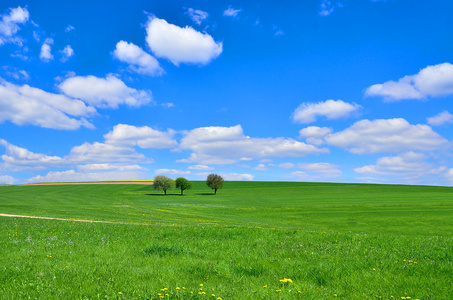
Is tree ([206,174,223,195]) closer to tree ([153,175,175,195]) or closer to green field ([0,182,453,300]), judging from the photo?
tree ([153,175,175,195])

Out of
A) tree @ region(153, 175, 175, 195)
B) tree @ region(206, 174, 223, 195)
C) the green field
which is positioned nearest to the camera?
the green field

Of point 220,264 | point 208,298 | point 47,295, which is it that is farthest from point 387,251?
point 47,295

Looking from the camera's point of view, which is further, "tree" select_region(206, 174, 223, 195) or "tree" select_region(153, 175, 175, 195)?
"tree" select_region(206, 174, 223, 195)

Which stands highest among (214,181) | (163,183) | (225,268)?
(214,181)

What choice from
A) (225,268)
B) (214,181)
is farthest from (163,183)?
(225,268)

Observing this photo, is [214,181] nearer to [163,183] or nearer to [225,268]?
[163,183]

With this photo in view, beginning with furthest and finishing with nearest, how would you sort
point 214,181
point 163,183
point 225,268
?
point 214,181, point 163,183, point 225,268

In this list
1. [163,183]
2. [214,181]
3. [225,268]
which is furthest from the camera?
[214,181]

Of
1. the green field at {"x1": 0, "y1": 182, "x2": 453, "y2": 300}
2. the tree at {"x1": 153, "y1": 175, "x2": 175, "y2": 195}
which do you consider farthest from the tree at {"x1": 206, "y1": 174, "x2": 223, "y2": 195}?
the green field at {"x1": 0, "y1": 182, "x2": 453, "y2": 300}

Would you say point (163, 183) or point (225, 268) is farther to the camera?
point (163, 183)

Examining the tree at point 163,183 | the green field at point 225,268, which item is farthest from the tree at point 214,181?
the green field at point 225,268

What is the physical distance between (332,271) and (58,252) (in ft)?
30.7

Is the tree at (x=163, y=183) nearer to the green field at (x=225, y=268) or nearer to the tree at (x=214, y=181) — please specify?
the tree at (x=214, y=181)

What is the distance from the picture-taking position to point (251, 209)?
60.5m
